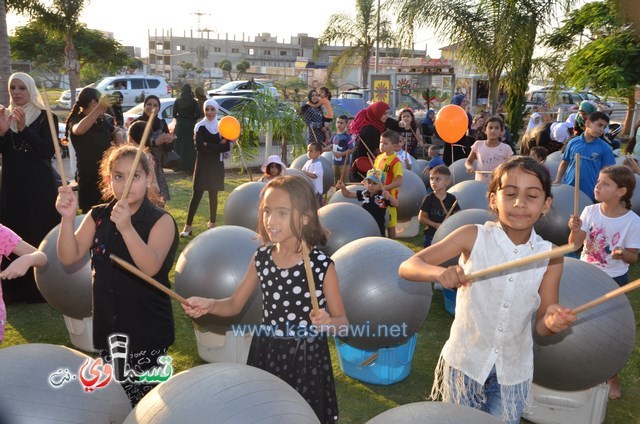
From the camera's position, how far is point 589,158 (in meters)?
7.13

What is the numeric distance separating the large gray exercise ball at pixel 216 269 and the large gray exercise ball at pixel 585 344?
2.18 metres

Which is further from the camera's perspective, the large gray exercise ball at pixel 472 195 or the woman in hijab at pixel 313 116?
the woman in hijab at pixel 313 116

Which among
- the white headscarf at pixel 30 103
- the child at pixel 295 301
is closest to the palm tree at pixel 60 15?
the white headscarf at pixel 30 103

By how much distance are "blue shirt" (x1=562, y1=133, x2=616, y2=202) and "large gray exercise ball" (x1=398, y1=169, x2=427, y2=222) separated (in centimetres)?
241

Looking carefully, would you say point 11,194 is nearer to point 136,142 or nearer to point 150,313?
point 136,142

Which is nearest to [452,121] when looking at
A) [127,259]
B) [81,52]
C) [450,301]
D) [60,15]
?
[450,301]

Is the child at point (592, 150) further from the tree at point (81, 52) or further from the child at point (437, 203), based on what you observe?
the tree at point (81, 52)

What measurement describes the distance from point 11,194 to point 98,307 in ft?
11.7

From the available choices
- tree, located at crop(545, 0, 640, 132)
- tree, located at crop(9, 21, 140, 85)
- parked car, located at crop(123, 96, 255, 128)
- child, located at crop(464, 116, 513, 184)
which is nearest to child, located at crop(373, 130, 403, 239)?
child, located at crop(464, 116, 513, 184)

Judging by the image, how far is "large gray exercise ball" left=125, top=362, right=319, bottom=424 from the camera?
2400 millimetres

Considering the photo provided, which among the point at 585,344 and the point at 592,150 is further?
the point at 592,150

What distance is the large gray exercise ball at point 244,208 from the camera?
8102 millimetres

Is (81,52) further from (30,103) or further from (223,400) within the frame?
(223,400)

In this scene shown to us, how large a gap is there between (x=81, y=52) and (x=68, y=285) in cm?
4596
